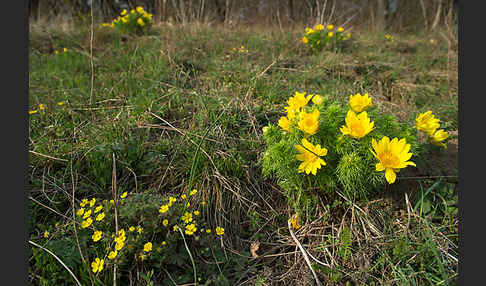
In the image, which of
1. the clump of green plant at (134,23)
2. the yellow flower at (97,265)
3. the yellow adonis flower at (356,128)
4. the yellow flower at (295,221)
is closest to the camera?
the yellow flower at (97,265)

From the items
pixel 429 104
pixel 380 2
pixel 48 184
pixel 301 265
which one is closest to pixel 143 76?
pixel 48 184

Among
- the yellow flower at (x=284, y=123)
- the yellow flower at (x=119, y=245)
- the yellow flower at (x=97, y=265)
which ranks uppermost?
the yellow flower at (x=284, y=123)

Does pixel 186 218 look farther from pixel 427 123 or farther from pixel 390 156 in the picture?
Result: pixel 427 123

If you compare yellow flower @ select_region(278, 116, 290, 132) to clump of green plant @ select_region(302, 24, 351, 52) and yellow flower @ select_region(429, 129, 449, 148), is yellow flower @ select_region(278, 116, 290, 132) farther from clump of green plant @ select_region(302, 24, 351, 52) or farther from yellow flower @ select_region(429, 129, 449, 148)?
clump of green plant @ select_region(302, 24, 351, 52)

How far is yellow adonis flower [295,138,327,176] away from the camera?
1.29 meters

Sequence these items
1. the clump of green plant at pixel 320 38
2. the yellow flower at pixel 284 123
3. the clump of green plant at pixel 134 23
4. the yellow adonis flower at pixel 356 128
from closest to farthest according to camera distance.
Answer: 1. the yellow adonis flower at pixel 356 128
2. the yellow flower at pixel 284 123
3. the clump of green plant at pixel 320 38
4. the clump of green plant at pixel 134 23

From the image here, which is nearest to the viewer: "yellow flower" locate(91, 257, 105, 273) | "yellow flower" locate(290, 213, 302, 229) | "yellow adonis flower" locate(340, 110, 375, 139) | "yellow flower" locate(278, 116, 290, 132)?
"yellow flower" locate(91, 257, 105, 273)

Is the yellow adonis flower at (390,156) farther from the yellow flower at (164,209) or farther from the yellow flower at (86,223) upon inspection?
the yellow flower at (86,223)

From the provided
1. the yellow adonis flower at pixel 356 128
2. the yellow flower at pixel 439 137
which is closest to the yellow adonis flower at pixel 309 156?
the yellow adonis flower at pixel 356 128

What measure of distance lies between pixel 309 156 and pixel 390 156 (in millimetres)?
385

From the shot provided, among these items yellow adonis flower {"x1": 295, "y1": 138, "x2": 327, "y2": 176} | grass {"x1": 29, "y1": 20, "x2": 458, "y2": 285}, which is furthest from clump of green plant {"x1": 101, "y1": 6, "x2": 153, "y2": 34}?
yellow adonis flower {"x1": 295, "y1": 138, "x2": 327, "y2": 176}

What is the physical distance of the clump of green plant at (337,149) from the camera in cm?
128

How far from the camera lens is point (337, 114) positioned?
1.46 metres

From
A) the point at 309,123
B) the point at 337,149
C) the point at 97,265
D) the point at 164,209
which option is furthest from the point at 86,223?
the point at 337,149
